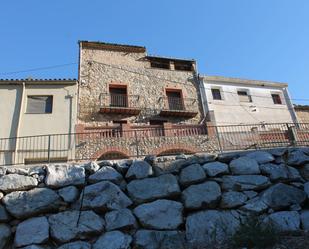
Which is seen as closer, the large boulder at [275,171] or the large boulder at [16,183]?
the large boulder at [16,183]

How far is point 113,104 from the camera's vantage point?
1958 cm

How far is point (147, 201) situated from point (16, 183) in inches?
101

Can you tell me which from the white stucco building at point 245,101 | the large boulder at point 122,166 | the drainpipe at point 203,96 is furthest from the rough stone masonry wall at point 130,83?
the large boulder at point 122,166

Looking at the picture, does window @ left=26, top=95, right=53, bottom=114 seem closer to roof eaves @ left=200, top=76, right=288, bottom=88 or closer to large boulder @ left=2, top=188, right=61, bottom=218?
roof eaves @ left=200, top=76, right=288, bottom=88

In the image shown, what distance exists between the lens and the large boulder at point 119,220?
18.7ft

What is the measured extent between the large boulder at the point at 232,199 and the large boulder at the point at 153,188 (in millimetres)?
899

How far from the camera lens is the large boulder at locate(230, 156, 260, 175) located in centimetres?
683

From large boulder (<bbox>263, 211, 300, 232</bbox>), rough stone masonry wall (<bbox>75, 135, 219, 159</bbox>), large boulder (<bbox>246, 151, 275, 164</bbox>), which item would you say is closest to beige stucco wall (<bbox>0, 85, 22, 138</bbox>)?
rough stone masonry wall (<bbox>75, 135, 219, 159</bbox>)

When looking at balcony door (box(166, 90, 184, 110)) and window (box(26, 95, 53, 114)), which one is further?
balcony door (box(166, 90, 184, 110))

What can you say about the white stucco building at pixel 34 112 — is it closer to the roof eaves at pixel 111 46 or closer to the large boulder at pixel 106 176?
the roof eaves at pixel 111 46

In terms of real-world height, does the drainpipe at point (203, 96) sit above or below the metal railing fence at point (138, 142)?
above

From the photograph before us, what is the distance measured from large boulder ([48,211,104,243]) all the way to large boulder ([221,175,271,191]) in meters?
2.61

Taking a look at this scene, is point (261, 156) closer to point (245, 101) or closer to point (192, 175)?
point (192, 175)

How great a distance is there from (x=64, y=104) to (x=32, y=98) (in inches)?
71.1
